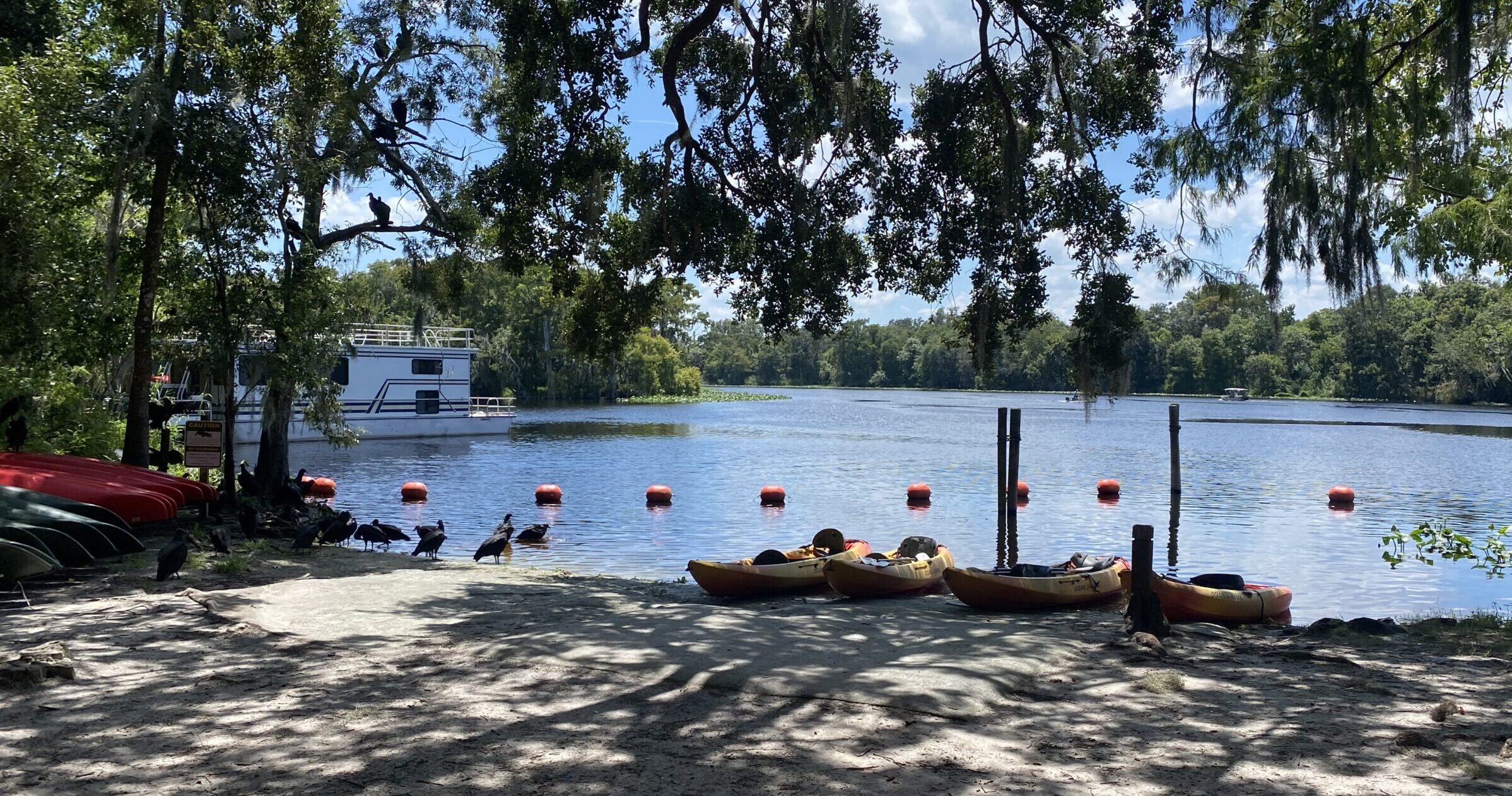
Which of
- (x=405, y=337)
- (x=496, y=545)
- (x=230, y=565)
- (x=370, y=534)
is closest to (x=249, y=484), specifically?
(x=370, y=534)

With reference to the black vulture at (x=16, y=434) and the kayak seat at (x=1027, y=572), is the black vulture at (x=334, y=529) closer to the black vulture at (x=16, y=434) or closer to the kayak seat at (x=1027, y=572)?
the black vulture at (x=16, y=434)

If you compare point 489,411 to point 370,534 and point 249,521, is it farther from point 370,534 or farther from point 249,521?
point 249,521

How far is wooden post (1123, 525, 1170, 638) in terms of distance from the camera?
30.5 ft

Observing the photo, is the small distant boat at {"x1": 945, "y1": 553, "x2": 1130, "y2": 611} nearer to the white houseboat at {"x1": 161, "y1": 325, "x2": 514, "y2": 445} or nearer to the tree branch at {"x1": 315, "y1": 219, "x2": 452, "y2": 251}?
the tree branch at {"x1": 315, "y1": 219, "x2": 452, "y2": 251}

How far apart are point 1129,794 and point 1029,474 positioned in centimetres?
3149

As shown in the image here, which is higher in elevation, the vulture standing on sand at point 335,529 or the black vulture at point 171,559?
the black vulture at point 171,559

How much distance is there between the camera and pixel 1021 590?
12102mm

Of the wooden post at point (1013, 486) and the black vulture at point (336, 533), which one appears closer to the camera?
the black vulture at point (336, 533)

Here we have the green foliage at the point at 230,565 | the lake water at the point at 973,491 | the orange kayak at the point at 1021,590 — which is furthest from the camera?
the lake water at the point at 973,491

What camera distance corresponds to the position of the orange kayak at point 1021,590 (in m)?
11.9

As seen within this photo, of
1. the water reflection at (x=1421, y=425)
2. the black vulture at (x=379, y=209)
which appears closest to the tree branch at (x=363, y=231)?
the black vulture at (x=379, y=209)

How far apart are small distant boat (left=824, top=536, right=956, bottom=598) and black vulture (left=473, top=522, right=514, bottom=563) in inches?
225

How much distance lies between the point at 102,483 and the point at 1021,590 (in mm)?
11054

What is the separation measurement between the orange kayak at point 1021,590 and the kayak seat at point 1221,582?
1.08 meters
